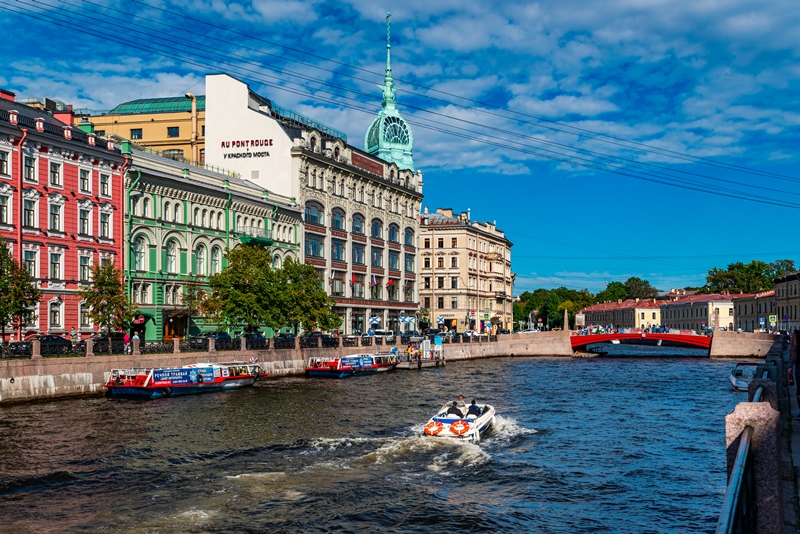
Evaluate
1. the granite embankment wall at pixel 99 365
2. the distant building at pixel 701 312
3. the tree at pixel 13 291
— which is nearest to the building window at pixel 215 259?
the granite embankment wall at pixel 99 365

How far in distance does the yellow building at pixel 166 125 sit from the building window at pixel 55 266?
37576 millimetres

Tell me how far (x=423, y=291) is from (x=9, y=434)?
97.0 metres

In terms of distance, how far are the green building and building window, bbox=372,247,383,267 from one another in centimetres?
2383

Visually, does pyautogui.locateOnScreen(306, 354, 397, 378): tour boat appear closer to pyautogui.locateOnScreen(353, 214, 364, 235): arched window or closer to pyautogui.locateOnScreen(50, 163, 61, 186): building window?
pyautogui.locateOnScreen(50, 163, 61, 186): building window

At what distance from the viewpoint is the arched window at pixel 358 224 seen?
91.6 m

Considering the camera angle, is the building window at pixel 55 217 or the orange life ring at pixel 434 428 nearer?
the orange life ring at pixel 434 428

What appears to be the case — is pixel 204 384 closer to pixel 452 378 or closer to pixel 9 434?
pixel 9 434

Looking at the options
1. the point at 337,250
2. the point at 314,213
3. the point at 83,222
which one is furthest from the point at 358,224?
the point at 83,222

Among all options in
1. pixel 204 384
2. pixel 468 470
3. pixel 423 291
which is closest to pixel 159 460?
pixel 468 470

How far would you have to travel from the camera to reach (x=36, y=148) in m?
50.9

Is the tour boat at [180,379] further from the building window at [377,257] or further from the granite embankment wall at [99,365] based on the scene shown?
the building window at [377,257]

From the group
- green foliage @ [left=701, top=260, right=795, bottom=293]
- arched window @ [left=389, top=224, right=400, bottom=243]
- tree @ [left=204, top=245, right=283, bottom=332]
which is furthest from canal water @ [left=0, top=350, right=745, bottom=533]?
green foliage @ [left=701, top=260, right=795, bottom=293]

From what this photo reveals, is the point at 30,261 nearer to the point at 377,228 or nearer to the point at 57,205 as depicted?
the point at 57,205

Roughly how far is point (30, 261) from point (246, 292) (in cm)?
1530
